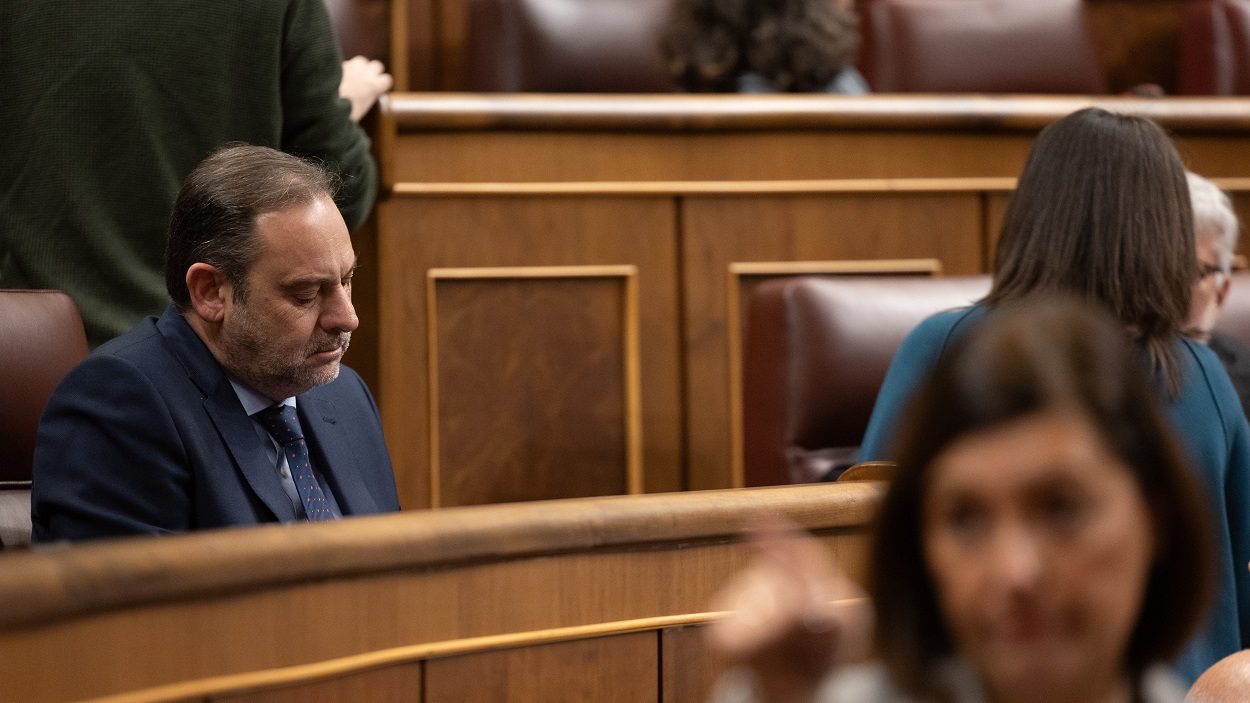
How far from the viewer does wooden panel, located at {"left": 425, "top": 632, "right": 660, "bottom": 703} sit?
71 centimetres

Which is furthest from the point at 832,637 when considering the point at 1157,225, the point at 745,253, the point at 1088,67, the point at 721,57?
the point at 1088,67

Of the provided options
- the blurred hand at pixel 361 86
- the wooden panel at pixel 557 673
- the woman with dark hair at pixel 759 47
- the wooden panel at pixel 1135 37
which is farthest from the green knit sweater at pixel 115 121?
the wooden panel at pixel 1135 37

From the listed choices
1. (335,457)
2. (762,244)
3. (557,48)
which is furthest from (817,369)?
(557,48)

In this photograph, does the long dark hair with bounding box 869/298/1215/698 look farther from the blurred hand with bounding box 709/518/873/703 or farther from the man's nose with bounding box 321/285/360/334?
the man's nose with bounding box 321/285/360/334

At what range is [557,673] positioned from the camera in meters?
0.75

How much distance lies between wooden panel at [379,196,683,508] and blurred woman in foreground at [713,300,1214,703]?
3.98 ft

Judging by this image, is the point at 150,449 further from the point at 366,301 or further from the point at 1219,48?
the point at 1219,48

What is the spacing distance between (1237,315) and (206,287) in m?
1.10

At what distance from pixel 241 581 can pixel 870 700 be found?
1.07ft

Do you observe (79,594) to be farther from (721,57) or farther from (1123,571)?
(721,57)

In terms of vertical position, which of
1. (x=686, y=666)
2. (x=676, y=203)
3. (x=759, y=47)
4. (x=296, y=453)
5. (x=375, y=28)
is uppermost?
(x=375, y=28)

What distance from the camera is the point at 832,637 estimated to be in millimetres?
348

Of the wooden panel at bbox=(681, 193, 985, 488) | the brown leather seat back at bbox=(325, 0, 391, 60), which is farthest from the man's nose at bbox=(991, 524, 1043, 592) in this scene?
the brown leather seat back at bbox=(325, 0, 391, 60)

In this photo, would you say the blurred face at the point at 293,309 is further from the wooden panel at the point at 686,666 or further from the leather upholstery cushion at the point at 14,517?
the wooden panel at the point at 686,666
